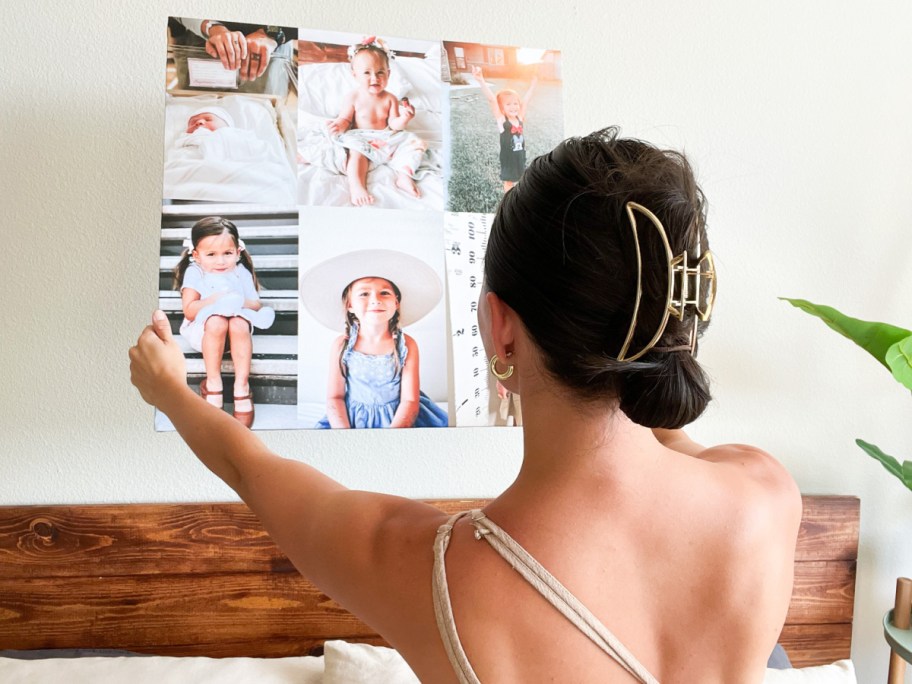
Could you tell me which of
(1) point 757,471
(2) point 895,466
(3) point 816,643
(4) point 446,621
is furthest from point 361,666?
(2) point 895,466

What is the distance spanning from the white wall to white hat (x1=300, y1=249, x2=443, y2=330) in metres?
0.37

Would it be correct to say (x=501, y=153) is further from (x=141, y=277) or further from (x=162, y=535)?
(x=162, y=535)

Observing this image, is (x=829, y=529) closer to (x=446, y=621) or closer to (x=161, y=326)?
(x=446, y=621)

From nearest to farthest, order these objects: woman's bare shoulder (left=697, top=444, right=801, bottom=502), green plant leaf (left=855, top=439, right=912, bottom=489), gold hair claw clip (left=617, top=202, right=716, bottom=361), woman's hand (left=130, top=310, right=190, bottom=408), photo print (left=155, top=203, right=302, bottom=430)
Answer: gold hair claw clip (left=617, top=202, right=716, bottom=361) < woman's bare shoulder (left=697, top=444, right=801, bottom=502) < woman's hand (left=130, top=310, right=190, bottom=408) < photo print (left=155, top=203, right=302, bottom=430) < green plant leaf (left=855, top=439, right=912, bottom=489)

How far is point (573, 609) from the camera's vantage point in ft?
2.25

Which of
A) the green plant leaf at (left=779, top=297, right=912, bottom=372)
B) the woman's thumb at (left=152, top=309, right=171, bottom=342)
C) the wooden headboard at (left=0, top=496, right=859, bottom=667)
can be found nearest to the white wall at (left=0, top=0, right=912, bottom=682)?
the wooden headboard at (left=0, top=496, right=859, bottom=667)

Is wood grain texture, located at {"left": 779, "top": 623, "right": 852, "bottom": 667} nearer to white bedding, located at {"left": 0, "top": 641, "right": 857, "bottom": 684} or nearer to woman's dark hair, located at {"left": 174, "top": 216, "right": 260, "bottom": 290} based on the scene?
white bedding, located at {"left": 0, "top": 641, "right": 857, "bottom": 684}

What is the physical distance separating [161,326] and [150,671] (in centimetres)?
58

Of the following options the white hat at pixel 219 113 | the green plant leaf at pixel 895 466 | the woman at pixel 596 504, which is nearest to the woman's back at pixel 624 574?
the woman at pixel 596 504

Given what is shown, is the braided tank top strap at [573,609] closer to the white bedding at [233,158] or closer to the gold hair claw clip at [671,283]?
the gold hair claw clip at [671,283]

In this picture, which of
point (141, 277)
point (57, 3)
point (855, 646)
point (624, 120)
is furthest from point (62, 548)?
point (855, 646)

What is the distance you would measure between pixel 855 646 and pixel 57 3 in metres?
2.10

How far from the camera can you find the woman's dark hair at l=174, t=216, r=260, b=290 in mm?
1192

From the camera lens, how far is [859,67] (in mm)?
1774
